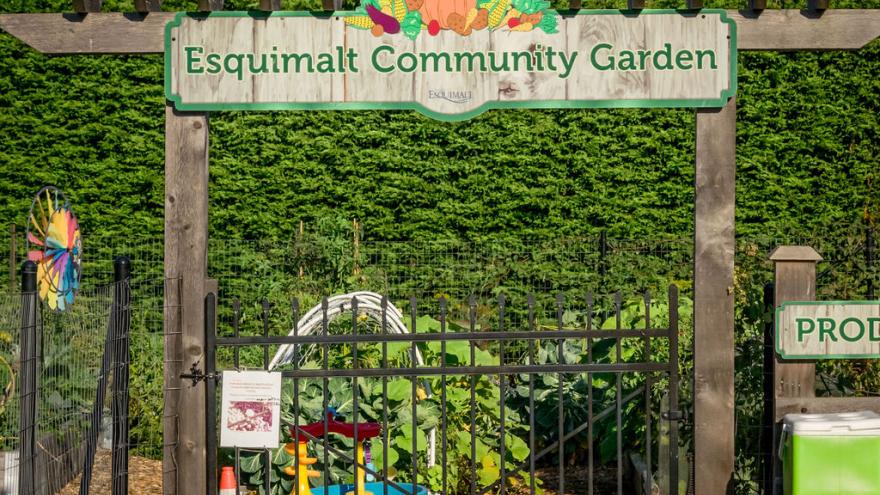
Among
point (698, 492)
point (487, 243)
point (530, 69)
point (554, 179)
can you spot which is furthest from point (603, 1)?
point (698, 492)

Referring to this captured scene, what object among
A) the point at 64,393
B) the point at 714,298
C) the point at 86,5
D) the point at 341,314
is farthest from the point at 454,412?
the point at 86,5

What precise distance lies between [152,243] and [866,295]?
654cm

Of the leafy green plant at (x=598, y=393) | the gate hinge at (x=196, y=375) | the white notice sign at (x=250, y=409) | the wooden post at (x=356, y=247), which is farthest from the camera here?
the wooden post at (x=356, y=247)

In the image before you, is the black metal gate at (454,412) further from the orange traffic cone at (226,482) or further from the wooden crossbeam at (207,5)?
the wooden crossbeam at (207,5)

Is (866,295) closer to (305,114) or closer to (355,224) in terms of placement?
(355,224)

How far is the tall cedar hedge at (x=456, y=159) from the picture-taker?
11023 millimetres

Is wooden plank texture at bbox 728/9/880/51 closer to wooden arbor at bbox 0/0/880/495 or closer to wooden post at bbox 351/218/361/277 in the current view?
wooden arbor at bbox 0/0/880/495

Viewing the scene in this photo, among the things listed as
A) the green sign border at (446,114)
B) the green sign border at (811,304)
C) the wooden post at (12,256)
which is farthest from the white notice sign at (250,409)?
the wooden post at (12,256)

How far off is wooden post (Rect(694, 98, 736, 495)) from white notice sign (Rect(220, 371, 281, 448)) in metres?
2.15

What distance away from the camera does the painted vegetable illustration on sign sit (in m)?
5.50

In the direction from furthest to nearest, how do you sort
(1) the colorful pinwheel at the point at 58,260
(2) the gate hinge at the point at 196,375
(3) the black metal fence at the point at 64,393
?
(1) the colorful pinwheel at the point at 58,260, (2) the gate hinge at the point at 196,375, (3) the black metal fence at the point at 64,393

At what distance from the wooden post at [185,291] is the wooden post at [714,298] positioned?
2529 millimetres

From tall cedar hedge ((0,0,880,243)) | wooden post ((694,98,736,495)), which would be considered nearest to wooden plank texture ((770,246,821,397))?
wooden post ((694,98,736,495))

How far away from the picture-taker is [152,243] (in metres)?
10.7
